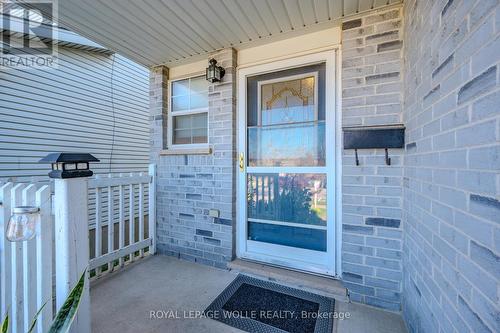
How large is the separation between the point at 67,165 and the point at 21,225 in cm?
34

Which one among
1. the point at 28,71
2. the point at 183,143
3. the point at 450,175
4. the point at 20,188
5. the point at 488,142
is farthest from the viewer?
the point at 28,71

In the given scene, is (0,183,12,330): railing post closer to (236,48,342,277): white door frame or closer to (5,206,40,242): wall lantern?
(5,206,40,242): wall lantern

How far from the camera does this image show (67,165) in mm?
1180

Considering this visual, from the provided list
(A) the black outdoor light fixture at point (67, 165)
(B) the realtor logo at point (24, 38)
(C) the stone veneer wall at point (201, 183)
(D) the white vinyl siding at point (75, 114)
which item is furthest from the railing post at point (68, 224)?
(B) the realtor logo at point (24, 38)

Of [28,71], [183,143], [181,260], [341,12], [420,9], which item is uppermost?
[28,71]

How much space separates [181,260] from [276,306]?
1489 millimetres

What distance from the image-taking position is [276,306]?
1913mm

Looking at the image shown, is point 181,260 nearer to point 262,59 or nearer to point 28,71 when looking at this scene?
point 262,59

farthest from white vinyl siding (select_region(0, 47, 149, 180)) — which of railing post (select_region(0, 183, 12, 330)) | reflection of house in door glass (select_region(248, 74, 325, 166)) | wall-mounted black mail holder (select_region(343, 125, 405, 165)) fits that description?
wall-mounted black mail holder (select_region(343, 125, 405, 165))

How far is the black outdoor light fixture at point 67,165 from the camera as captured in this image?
1158 millimetres

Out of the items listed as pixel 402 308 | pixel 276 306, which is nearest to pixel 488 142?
pixel 402 308

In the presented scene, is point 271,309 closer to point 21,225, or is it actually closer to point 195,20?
point 21,225

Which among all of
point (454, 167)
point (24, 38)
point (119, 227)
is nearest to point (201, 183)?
point (119, 227)

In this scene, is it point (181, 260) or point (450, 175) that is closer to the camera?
point (450, 175)
